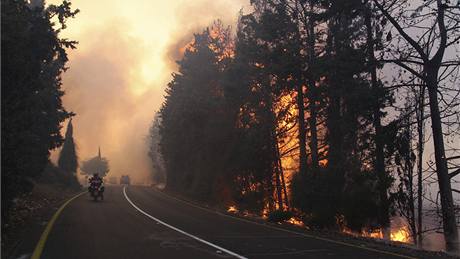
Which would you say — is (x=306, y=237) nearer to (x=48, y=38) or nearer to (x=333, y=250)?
(x=333, y=250)

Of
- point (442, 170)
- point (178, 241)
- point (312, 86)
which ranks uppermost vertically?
point (312, 86)

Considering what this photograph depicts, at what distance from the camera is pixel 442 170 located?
56.8 feet

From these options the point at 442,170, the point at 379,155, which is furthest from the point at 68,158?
the point at 442,170

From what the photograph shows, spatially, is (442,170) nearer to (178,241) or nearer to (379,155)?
(379,155)

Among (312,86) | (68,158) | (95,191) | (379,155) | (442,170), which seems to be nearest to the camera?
(442,170)

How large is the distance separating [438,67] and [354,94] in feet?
10.7

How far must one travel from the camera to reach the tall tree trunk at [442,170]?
16828 mm

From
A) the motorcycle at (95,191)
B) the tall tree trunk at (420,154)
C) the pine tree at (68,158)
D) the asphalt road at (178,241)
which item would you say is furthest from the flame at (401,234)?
the pine tree at (68,158)

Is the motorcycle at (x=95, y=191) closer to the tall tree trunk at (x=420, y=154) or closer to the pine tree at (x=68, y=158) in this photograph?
the tall tree trunk at (x=420, y=154)

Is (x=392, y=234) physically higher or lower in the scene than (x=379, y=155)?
lower

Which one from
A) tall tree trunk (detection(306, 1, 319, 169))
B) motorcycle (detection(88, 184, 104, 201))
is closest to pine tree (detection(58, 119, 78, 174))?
motorcycle (detection(88, 184, 104, 201))

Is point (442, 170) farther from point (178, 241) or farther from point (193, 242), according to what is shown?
point (178, 241)

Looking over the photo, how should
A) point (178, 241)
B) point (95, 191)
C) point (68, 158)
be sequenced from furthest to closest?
1. point (68, 158)
2. point (95, 191)
3. point (178, 241)

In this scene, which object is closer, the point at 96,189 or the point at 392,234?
the point at 392,234
